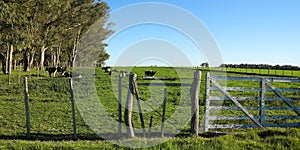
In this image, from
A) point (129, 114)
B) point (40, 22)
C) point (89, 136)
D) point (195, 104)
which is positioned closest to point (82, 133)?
point (89, 136)

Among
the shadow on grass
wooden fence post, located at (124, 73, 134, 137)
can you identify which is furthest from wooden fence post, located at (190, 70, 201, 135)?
wooden fence post, located at (124, 73, 134, 137)

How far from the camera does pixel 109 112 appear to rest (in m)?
13.5

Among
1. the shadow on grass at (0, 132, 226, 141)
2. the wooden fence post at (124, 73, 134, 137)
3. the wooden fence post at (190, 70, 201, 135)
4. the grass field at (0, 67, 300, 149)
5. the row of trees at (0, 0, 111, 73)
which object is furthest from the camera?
the row of trees at (0, 0, 111, 73)

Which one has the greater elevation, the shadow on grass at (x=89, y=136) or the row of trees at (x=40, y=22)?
the row of trees at (x=40, y=22)

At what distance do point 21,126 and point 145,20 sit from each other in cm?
659

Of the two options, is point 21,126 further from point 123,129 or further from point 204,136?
point 204,136

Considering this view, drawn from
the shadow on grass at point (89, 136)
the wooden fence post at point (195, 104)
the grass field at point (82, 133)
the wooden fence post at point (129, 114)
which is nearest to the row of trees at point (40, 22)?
the grass field at point (82, 133)

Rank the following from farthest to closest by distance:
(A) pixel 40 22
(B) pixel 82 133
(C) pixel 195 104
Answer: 1. (A) pixel 40 22
2. (B) pixel 82 133
3. (C) pixel 195 104

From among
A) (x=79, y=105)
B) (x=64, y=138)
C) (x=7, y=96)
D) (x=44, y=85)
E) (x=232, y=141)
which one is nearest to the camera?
(x=232, y=141)

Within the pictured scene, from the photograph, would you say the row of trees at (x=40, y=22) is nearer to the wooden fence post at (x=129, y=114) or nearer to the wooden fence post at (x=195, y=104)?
the wooden fence post at (x=129, y=114)

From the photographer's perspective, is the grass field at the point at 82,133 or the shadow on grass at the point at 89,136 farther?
the shadow on grass at the point at 89,136

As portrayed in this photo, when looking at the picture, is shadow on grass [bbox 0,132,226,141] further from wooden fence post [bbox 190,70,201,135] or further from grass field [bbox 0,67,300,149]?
wooden fence post [bbox 190,70,201,135]

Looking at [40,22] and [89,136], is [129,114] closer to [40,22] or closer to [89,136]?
[89,136]

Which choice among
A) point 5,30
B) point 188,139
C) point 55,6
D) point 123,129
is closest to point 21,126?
point 123,129
